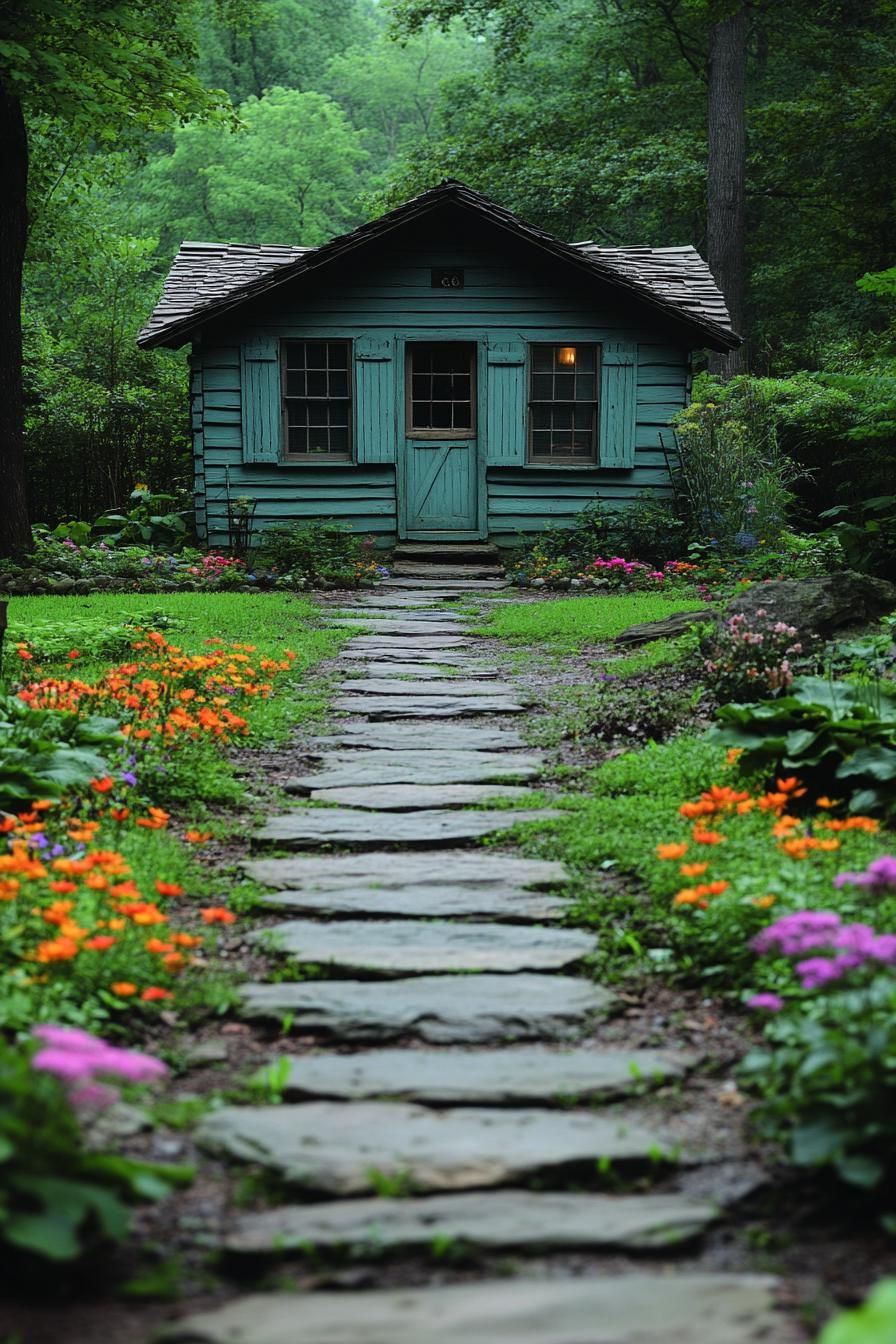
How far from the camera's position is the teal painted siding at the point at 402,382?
1525 cm

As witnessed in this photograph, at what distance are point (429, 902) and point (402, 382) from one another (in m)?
12.1

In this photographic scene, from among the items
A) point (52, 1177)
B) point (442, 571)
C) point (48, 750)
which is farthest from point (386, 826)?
point (442, 571)

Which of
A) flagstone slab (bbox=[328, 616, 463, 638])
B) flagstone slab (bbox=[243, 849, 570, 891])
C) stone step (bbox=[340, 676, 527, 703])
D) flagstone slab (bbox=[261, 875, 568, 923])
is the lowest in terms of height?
flagstone slab (bbox=[261, 875, 568, 923])

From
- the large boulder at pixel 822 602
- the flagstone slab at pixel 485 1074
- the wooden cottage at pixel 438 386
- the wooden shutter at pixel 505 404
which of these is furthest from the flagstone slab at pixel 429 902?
the wooden shutter at pixel 505 404

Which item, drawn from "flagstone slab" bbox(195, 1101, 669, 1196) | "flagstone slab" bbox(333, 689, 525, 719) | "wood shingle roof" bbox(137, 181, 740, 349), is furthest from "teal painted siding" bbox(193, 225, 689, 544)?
"flagstone slab" bbox(195, 1101, 669, 1196)

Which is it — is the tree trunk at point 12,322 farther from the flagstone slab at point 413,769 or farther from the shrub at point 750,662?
the shrub at point 750,662

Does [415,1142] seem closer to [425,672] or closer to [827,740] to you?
[827,740]

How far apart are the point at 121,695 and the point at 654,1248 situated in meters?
4.51

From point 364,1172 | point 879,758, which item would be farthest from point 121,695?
point 364,1172

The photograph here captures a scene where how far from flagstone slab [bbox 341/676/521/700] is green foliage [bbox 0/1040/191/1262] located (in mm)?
5199

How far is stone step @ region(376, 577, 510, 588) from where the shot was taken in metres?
13.4

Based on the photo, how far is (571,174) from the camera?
2428 centimetres

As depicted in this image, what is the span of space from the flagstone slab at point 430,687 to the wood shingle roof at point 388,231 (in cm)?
770

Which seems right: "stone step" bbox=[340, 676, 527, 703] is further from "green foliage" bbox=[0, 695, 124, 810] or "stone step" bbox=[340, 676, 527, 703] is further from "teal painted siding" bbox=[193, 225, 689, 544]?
"teal painted siding" bbox=[193, 225, 689, 544]
